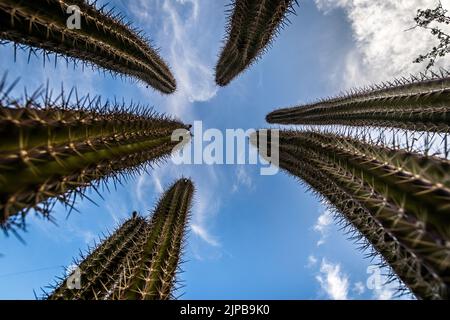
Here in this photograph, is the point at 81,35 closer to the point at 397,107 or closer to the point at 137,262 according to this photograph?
the point at 137,262

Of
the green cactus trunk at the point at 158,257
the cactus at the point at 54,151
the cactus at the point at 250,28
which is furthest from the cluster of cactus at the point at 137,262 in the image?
the cactus at the point at 250,28

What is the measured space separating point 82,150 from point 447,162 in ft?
12.0

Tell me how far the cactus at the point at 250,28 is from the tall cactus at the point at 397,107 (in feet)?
7.40

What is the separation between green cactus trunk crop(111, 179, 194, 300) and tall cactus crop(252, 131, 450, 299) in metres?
2.78

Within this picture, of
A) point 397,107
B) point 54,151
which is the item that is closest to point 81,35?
point 54,151

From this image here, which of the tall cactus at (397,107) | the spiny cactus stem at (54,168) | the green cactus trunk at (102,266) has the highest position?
the tall cactus at (397,107)

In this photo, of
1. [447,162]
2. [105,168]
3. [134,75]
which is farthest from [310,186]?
[134,75]

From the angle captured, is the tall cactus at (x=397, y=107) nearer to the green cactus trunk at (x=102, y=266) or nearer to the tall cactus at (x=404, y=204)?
the tall cactus at (x=404, y=204)

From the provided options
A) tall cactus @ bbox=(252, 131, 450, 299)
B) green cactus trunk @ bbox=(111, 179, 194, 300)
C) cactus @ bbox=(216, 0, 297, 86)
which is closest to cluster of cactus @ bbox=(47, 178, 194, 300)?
green cactus trunk @ bbox=(111, 179, 194, 300)

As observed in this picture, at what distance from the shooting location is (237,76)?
9.69 m

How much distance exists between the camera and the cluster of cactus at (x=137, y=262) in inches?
167

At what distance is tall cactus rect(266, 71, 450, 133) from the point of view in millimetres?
5055

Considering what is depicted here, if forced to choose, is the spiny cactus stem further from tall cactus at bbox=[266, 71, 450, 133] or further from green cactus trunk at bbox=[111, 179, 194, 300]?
tall cactus at bbox=[266, 71, 450, 133]

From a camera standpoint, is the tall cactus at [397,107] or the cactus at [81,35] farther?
the tall cactus at [397,107]
